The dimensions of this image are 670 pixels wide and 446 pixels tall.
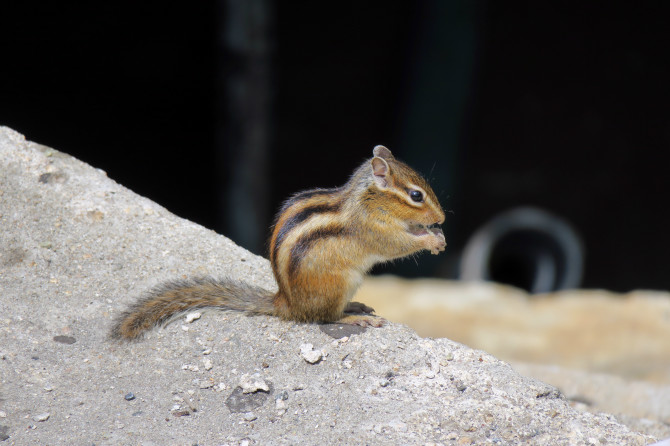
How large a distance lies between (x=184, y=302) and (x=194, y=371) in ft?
1.30

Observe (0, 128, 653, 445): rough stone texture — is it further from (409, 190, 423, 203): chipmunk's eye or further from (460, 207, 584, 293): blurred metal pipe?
(460, 207, 584, 293): blurred metal pipe

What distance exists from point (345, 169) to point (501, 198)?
220 cm

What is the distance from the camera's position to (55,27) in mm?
9055

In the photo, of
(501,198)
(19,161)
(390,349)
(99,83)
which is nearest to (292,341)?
(390,349)

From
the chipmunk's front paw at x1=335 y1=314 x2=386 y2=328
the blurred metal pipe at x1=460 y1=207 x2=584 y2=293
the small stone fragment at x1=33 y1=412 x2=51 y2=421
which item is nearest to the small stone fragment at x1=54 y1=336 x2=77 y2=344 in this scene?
the small stone fragment at x1=33 y1=412 x2=51 y2=421

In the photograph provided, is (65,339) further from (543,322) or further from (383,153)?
(543,322)

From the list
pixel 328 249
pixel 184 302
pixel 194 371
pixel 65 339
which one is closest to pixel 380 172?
pixel 328 249

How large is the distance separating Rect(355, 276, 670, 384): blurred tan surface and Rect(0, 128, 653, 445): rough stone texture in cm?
365

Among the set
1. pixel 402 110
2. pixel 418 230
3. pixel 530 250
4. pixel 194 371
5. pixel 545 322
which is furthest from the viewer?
pixel 530 250

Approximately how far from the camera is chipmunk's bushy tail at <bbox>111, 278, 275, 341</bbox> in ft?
11.4

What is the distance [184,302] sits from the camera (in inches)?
141

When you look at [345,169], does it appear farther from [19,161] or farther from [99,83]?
[19,161]

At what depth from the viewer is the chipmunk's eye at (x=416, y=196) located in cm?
A: 367

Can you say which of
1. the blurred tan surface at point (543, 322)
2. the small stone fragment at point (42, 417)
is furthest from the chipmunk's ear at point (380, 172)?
the blurred tan surface at point (543, 322)
